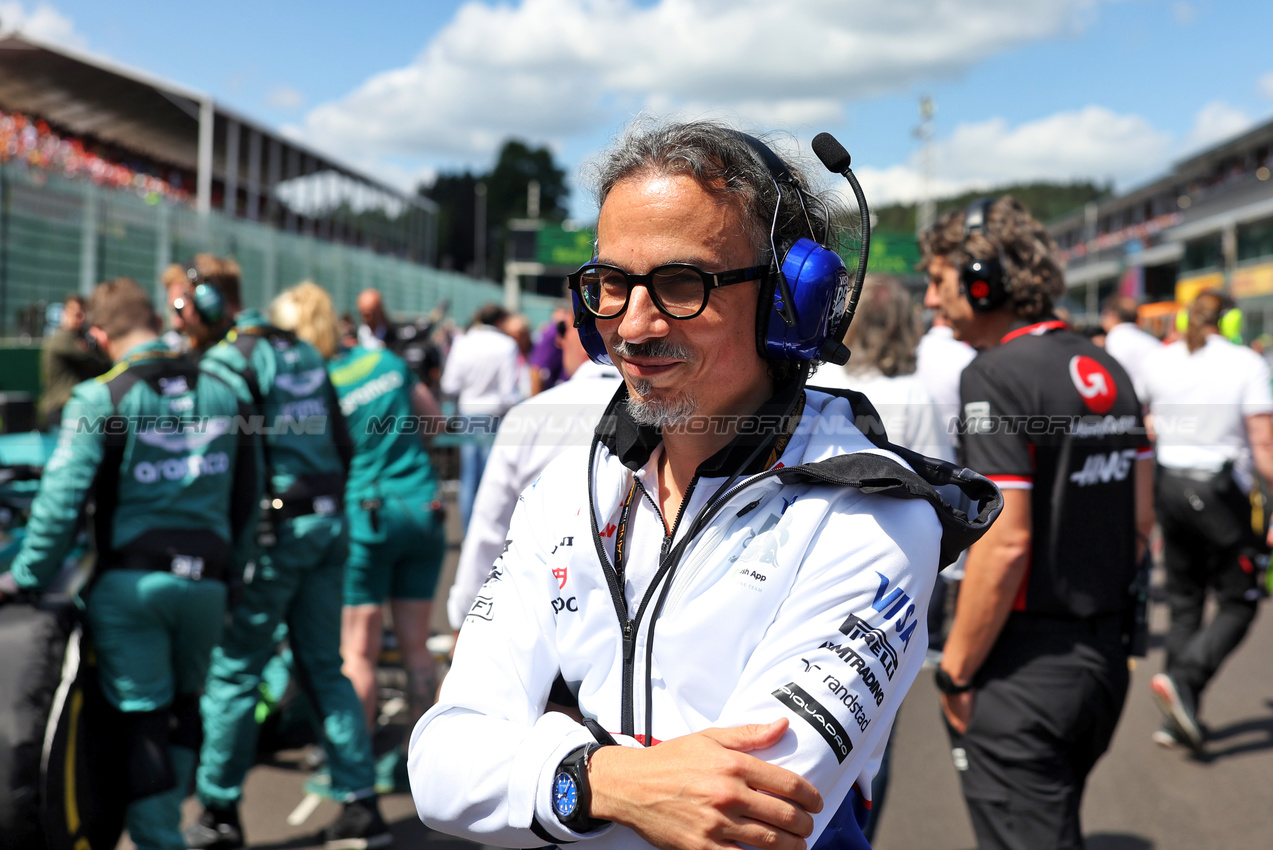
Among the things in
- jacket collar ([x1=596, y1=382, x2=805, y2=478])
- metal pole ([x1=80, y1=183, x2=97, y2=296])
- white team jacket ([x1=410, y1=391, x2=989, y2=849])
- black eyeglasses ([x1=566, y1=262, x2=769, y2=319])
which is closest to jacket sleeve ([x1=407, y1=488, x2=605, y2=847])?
white team jacket ([x1=410, y1=391, x2=989, y2=849])

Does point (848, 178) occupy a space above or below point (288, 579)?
above

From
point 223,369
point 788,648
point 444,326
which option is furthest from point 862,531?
point 444,326

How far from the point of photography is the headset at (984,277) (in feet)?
9.32

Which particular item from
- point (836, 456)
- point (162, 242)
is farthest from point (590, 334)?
point (162, 242)

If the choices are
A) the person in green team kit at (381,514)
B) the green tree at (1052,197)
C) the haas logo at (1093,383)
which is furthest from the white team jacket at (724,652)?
the green tree at (1052,197)

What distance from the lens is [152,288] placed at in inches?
482

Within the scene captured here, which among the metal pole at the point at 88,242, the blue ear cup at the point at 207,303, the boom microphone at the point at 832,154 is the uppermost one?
the metal pole at the point at 88,242

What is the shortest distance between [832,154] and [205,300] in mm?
3354

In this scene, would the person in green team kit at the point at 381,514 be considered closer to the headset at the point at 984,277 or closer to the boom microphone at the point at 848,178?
the headset at the point at 984,277

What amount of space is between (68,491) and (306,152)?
29647 millimetres

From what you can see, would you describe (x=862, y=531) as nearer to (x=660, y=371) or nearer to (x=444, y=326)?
(x=660, y=371)

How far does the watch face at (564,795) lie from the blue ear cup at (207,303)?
3503 millimetres

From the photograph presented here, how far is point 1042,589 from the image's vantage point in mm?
A: 2600

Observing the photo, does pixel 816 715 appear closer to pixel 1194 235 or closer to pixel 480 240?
pixel 1194 235
